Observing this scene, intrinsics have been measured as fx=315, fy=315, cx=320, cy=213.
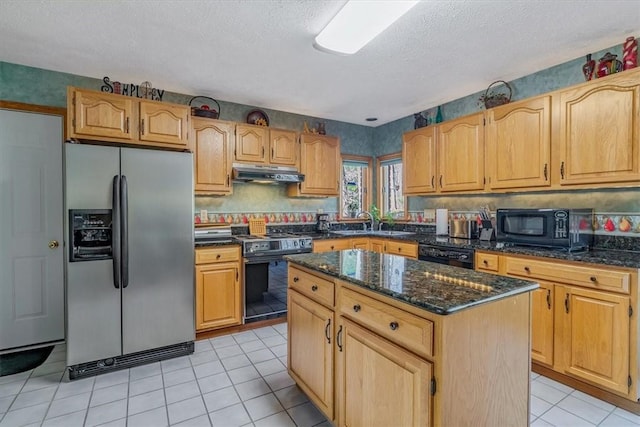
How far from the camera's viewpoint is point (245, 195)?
12.9ft

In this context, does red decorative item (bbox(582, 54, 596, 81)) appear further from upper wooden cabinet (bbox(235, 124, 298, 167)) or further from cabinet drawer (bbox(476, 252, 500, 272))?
upper wooden cabinet (bbox(235, 124, 298, 167))

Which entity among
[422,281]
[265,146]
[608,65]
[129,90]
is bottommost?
[422,281]

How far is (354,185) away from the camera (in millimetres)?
4855

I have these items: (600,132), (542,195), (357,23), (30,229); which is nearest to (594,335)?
(542,195)

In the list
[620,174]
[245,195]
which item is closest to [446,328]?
[620,174]

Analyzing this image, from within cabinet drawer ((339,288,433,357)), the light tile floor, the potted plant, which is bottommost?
the light tile floor

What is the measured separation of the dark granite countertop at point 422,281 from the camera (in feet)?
3.86

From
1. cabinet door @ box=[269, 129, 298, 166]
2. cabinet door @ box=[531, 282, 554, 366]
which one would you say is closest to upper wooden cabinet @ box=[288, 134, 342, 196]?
cabinet door @ box=[269, 129, 298, 166]

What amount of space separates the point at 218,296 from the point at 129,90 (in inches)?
Result: 87.6

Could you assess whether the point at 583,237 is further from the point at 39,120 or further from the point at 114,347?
the point at 39,120

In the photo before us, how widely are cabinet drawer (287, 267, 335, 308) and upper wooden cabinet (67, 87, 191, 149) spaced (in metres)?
1.77

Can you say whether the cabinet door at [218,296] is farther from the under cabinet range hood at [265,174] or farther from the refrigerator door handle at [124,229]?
the under cabinet range hood at [265,174]

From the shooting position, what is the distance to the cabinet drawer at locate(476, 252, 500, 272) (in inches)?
104

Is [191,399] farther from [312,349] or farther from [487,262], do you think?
[487,262]
